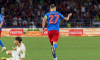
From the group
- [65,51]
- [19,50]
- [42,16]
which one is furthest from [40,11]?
[19,50]

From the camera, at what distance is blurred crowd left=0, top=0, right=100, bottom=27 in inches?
1261

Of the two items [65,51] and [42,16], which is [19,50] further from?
[42,16]

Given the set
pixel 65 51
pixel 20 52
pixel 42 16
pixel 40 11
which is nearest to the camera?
pixel 20 52

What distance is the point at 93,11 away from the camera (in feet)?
114

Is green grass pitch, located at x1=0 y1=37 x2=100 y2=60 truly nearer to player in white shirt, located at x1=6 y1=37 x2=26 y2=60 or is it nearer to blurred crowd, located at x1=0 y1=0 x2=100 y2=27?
player in white shirt, located at x1=6 y1=37 x2=26 y2=60

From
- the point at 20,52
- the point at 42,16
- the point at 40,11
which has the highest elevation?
the point at 40,11

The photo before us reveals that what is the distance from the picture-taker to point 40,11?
34.4 meters

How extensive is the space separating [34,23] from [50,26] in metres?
20.7

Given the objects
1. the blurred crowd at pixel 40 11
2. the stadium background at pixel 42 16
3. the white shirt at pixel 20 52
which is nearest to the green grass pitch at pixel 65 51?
the white shirt at pixel 20 52

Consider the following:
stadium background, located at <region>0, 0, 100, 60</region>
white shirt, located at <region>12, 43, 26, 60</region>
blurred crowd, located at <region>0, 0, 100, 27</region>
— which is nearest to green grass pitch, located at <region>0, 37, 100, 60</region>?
white shirt, located at <region>12, 43, 26, 60</region>

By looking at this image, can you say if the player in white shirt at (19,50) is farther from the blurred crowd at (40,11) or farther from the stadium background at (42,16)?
the blurred crowd at (40,11)

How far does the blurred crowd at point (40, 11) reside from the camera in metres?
32.0

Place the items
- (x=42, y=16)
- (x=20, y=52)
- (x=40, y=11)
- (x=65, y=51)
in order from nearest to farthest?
1. (x=20, y=52)
2. (x=65, y=51)
3. (x=42, y=16)
4. (x=40, y=11)

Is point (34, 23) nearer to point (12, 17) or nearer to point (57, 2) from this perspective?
point (12, 17)
